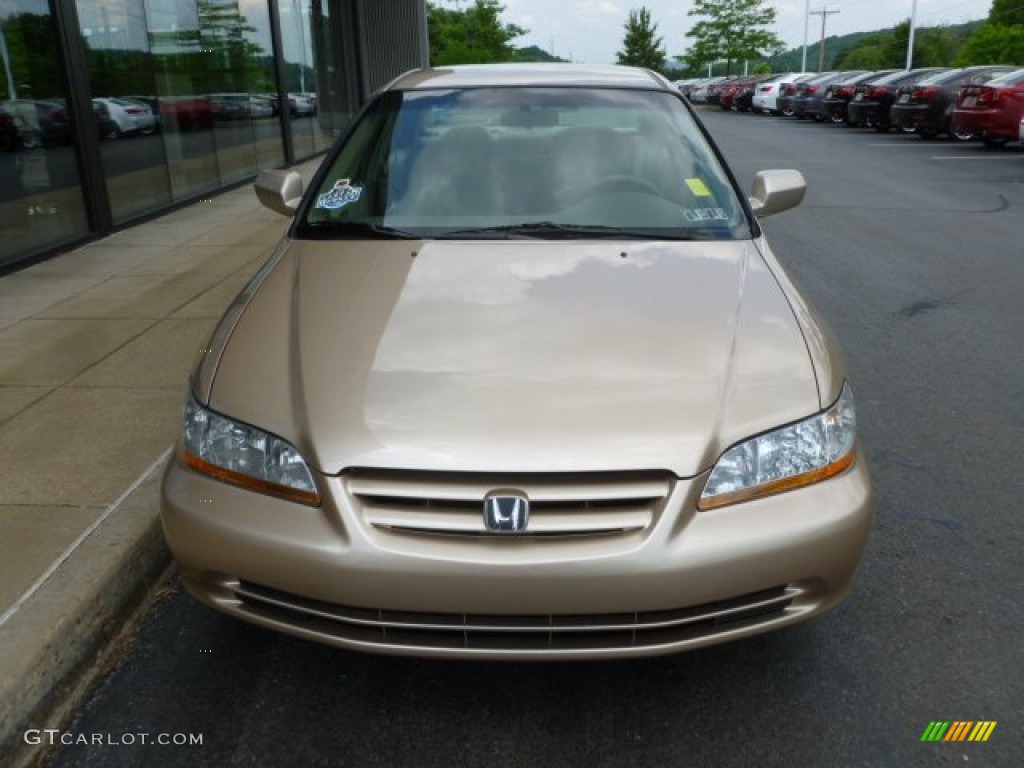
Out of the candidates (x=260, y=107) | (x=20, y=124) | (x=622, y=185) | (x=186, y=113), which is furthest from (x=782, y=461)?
(x=260, y=107)

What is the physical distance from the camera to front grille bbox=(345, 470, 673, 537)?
88.7 inches

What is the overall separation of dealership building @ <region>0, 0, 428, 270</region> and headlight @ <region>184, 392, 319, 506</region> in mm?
6177

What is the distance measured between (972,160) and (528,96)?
15.5 metres

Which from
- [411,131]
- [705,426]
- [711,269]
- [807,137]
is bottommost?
[807,137]

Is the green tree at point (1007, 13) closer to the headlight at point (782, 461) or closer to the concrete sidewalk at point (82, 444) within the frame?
the concrete sidewalk at point (82, 444)

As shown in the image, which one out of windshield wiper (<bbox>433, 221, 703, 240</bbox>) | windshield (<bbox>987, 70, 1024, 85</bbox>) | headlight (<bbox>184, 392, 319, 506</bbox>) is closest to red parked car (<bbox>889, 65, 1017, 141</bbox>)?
windshield (<bbox>987, 70, 1024, 85</bbox>)

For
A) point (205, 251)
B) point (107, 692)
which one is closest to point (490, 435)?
point (107, 692)

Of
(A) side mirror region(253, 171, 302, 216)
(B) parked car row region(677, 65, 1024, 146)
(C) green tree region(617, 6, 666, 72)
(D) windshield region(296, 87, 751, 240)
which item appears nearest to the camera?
(D) windshield region(296, 87, 751, 240)

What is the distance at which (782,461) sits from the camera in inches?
95.1

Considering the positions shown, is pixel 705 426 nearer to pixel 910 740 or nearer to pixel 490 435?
pixel 490 435

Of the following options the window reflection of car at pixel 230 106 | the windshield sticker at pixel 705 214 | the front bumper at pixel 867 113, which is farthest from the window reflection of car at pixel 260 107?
the front bumper at pixel 867 113

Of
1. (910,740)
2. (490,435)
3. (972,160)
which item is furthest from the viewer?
(972,160)

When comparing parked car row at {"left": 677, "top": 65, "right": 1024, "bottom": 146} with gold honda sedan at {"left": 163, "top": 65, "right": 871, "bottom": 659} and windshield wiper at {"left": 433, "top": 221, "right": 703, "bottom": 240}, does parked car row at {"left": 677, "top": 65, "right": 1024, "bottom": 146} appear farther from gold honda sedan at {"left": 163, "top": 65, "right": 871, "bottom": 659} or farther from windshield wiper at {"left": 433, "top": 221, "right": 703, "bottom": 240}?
gold honda sedan at {"left": 163, "top": 65, "right": 871, "bottom": 659}

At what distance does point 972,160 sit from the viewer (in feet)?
55.5
